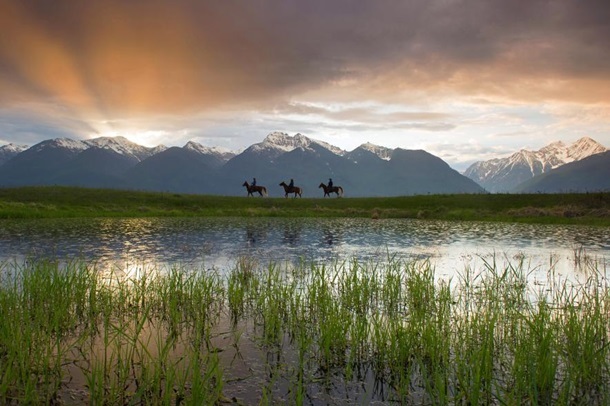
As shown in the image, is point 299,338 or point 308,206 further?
point 308,206

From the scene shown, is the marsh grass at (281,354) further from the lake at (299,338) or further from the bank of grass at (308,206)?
the bank of grass at (308,206)

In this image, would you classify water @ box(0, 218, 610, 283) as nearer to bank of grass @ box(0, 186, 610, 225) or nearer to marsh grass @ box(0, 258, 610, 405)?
marsh grass @ box(0, 258, 610, 405)

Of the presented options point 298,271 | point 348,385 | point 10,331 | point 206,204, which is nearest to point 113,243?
point 298,271

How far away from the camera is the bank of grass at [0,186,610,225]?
5838 cm

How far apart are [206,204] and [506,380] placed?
71.0 metres

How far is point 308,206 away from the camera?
3123 inches

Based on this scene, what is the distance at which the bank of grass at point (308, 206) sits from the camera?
58375mm

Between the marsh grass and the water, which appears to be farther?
the water

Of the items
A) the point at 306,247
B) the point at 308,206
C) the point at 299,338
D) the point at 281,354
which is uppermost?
the point at 308,206

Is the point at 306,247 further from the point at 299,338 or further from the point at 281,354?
the point at 281,354

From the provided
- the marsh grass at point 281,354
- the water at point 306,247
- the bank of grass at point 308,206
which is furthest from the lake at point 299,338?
the bank of grass at point 308,206

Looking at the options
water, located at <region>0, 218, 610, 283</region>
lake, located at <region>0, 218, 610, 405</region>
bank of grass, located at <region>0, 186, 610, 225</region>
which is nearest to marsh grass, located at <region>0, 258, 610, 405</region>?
lake, located at <region>0, 218, 610, 405</region>

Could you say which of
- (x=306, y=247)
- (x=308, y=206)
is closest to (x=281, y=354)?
(x=306, y=247)

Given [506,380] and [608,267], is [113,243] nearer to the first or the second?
[506,380]
